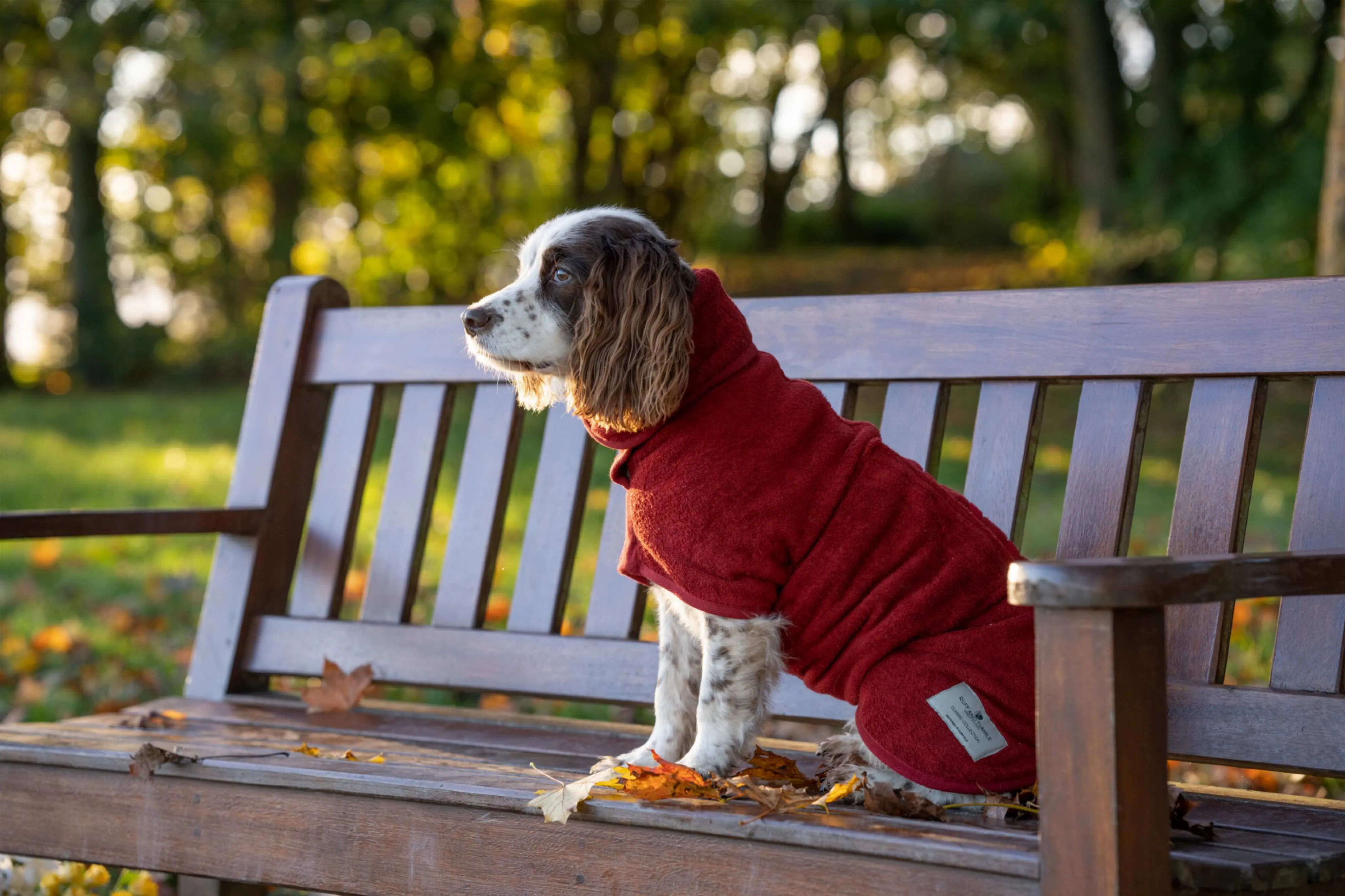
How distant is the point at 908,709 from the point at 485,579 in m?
1.32

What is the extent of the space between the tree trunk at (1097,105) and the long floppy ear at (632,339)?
10936 millimetres

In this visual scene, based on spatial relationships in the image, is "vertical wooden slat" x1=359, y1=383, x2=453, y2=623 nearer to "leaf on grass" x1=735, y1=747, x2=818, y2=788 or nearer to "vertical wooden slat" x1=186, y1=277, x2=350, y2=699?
"vertical wooden slat" x1=186, y1=277, x2=350, y2=699

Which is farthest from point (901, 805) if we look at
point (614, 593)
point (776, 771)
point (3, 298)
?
point (3, 298)

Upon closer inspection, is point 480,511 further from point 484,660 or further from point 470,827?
point 470,827

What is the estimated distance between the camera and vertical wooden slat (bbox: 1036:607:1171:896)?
5.46ft

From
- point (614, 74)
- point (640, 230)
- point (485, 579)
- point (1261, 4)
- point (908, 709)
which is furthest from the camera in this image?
point (614, 74)

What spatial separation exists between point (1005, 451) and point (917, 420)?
21 centimetres

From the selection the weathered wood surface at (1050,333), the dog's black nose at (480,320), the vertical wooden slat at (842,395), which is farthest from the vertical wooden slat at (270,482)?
the vertical wooden slat at (842,395)

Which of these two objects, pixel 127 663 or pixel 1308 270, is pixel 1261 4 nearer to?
pixel 1308 270

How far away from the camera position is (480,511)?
3205 mm

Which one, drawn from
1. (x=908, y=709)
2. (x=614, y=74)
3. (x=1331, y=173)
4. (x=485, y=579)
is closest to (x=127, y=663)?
(x=485, y=579)

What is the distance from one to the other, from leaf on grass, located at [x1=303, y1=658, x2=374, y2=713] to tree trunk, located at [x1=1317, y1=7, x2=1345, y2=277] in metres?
4.91

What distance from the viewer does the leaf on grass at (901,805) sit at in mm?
2074

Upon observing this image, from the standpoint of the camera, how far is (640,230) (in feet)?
8.18
